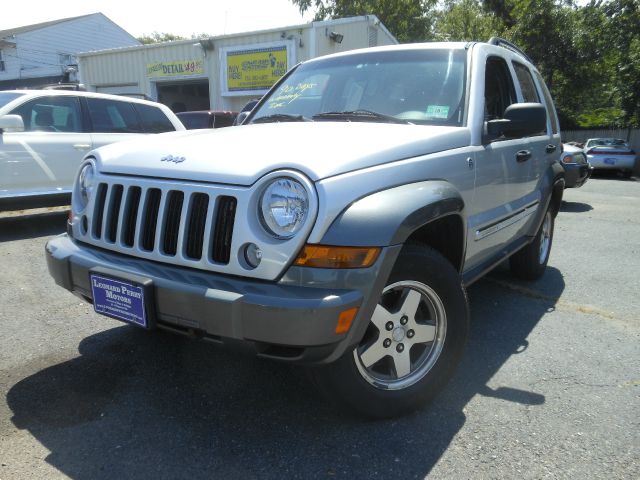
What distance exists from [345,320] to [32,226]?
627 centimetres

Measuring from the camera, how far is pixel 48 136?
6.32m

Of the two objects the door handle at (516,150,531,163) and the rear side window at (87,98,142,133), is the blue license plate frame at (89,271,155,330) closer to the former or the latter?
the door handle at (516,150,531,163)

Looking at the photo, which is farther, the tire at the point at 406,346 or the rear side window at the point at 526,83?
the rear side window at the point at 526,83

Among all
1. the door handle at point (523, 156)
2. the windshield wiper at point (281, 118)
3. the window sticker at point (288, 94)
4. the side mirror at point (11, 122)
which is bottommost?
the door handle at point (523, 156)

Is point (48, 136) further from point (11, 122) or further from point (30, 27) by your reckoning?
point (30, 27)

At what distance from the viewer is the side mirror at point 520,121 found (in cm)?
293

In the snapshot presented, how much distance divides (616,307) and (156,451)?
368 centimetres

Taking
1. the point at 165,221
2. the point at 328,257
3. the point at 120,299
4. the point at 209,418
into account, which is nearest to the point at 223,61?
the point at 165,221

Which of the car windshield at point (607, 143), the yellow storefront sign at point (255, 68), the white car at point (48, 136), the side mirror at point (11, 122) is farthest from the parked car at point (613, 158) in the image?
the side mirror at point (11, 122)

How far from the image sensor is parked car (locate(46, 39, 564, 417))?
196cm

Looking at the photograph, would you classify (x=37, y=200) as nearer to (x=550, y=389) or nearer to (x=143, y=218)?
(x=143, y=218)

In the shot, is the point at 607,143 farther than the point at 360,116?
Yes

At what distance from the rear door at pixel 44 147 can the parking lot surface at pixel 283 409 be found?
107 inches

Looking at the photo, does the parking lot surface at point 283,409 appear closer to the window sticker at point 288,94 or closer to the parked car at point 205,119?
the window sticker at point 288,94
